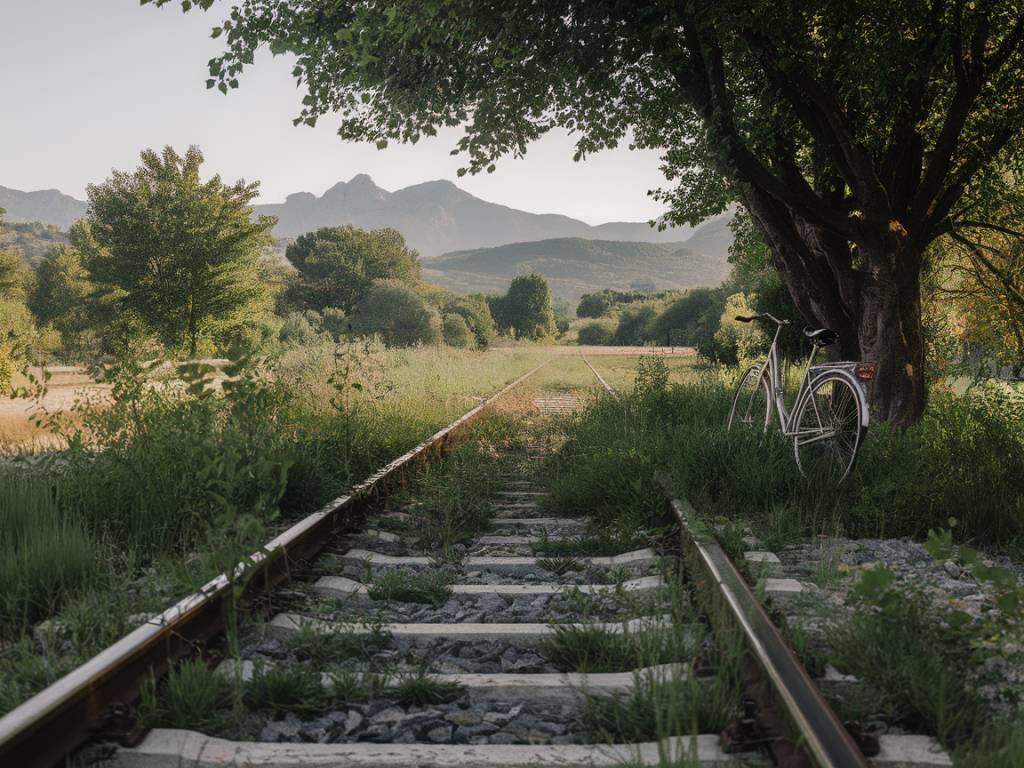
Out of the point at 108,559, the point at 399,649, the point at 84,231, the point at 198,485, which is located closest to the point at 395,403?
the point at 198,485

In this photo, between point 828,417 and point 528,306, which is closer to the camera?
point 828,417

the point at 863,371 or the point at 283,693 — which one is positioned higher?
the point at 863,371

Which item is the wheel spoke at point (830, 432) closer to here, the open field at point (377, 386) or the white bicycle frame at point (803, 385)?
the white bicycle frame at point (803, 385)

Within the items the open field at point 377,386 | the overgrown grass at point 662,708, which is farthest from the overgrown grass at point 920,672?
the open field at point 377,386

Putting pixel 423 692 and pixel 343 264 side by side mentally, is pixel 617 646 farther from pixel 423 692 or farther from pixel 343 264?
pixel 343 264

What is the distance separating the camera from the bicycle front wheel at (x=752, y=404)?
685 centimetres

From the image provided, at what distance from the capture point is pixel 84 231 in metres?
62.3

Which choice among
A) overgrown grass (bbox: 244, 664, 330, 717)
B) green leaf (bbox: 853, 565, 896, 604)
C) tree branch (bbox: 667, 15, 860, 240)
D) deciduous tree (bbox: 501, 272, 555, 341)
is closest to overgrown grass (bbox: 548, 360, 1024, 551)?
green leaf (bbox: 853, 565, 896, 604)

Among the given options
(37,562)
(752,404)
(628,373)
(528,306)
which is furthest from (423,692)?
(528,306)

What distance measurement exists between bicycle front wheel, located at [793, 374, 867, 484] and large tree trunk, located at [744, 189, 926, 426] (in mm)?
2260

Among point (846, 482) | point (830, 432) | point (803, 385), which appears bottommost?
point (846, 482)

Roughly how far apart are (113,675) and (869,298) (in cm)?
740

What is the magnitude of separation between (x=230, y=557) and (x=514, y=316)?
239 feet

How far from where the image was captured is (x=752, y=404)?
23.7 ft
